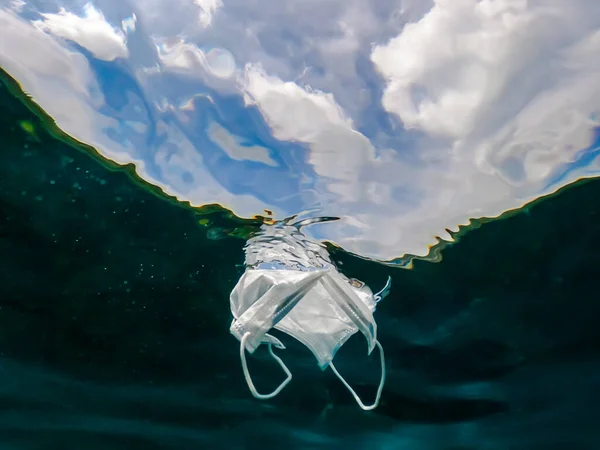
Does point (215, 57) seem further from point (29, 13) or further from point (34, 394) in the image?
point (34, 394)

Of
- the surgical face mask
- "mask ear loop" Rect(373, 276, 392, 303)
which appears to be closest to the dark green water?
"mask ear loop" Rect(373, 276, 392, 303)

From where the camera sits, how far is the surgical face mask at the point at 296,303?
4812 mm

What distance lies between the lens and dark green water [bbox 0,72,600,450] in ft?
24.9

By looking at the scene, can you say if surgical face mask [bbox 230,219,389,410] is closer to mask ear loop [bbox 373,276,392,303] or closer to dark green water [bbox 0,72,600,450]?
mask ear loop [bbox 373,276,392,303]

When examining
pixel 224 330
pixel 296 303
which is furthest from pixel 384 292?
pixel 296 303

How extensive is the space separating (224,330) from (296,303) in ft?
20.5

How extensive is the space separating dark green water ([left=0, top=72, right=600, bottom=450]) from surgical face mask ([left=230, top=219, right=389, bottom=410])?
1.93 ft

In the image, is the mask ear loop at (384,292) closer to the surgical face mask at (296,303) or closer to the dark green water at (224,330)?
the surgical face mask at (296,303)

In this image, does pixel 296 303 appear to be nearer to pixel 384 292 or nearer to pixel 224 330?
pixel 384 292

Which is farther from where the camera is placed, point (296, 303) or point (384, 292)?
point (384, 292)

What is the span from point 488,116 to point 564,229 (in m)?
3.43

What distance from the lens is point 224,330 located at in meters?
10.8

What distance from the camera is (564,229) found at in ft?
25.8

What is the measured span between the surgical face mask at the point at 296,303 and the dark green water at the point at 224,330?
587 millimetres
